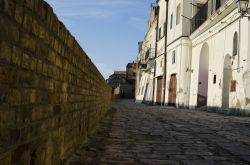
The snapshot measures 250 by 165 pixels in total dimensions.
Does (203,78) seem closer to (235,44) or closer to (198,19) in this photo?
(198,19)

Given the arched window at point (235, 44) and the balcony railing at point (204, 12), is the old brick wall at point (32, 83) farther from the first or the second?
the balcony railing at point (204, 12)

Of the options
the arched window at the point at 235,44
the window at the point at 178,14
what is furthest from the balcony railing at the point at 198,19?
the arched window at the point at 235,44

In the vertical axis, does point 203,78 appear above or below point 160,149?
above

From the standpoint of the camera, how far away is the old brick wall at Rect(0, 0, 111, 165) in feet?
8.00

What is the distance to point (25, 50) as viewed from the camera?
280 cm

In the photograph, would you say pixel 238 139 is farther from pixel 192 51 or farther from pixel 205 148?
pixel 192 51

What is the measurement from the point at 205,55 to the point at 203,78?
1.52m

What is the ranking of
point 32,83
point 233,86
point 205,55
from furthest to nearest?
point 205,55 < point 233,86 < point 32,83

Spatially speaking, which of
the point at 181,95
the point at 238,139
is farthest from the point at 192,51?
the point at 238,139

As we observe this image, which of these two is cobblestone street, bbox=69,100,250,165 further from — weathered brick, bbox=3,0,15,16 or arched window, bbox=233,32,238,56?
arched window, bbox=233,32,238,56

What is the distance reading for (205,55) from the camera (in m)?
27.0

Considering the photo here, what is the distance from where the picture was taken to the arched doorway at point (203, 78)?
26859 mm

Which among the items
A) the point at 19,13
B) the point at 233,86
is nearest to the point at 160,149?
the point at 19,13

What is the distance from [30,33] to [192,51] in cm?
2729
